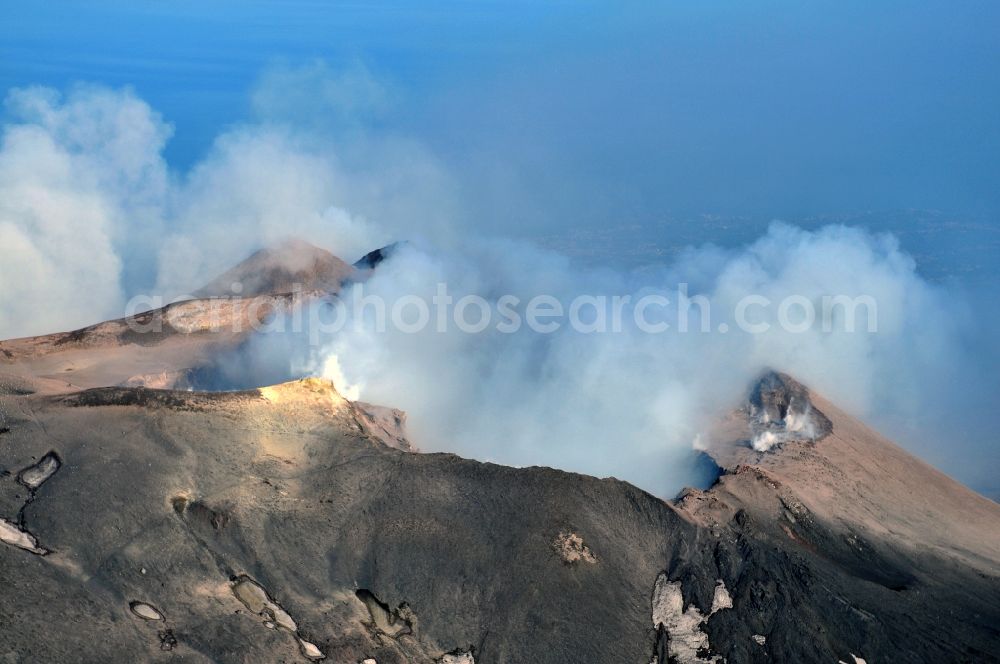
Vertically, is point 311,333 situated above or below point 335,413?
above

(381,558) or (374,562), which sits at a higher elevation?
(381,558)

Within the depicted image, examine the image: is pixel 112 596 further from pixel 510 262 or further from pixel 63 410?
pixel 510 262

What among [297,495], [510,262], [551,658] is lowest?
[551,658]

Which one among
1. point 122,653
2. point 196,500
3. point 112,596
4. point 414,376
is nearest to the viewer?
point 122,653

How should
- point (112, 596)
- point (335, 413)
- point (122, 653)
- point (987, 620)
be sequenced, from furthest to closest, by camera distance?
1. point (335, 413)
2. point (987, 620)
3. point (112, 596)
4. point (122, 653)

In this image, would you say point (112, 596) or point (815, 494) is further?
point (815, 494)

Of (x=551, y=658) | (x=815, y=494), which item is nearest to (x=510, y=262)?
(x=815, y=494)
